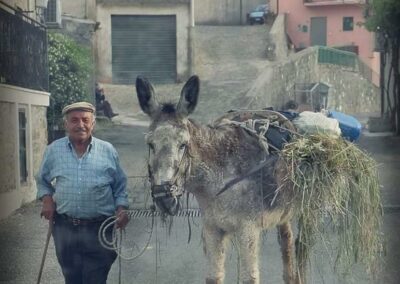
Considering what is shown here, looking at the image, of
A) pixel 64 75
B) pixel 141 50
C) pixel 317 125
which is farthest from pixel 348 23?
pixel 317 125

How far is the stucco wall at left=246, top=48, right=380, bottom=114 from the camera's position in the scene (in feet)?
42.4

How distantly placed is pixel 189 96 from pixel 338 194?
1094mm

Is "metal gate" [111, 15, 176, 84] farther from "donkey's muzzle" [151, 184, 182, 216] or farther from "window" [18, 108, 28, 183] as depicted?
"donkey's muzzle" [151, 184, 182, 216]

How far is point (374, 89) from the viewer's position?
15.2 metres

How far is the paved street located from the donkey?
2.72ft

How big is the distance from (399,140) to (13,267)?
8.36 meters

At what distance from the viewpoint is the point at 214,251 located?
15.0ft

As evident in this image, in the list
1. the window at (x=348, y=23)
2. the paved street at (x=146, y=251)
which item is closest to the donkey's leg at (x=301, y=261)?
the paved street at (x=146, y=251)

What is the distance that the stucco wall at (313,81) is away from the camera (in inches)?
509

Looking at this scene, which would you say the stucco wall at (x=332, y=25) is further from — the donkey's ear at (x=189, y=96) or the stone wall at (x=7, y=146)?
the donkey's ear at (x=189, y=96)

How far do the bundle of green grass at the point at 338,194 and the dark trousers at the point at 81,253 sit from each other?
1139mm

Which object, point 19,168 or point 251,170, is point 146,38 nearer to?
point 19,168

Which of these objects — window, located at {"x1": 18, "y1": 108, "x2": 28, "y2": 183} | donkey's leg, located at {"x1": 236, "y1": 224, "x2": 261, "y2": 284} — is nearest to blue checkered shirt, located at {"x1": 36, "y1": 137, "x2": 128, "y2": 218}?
donkey's leg, located at {"x1": 236, "y1": 224, "x2": 261, "y2": 284}

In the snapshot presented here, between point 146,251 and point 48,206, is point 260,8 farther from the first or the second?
point 48,206
